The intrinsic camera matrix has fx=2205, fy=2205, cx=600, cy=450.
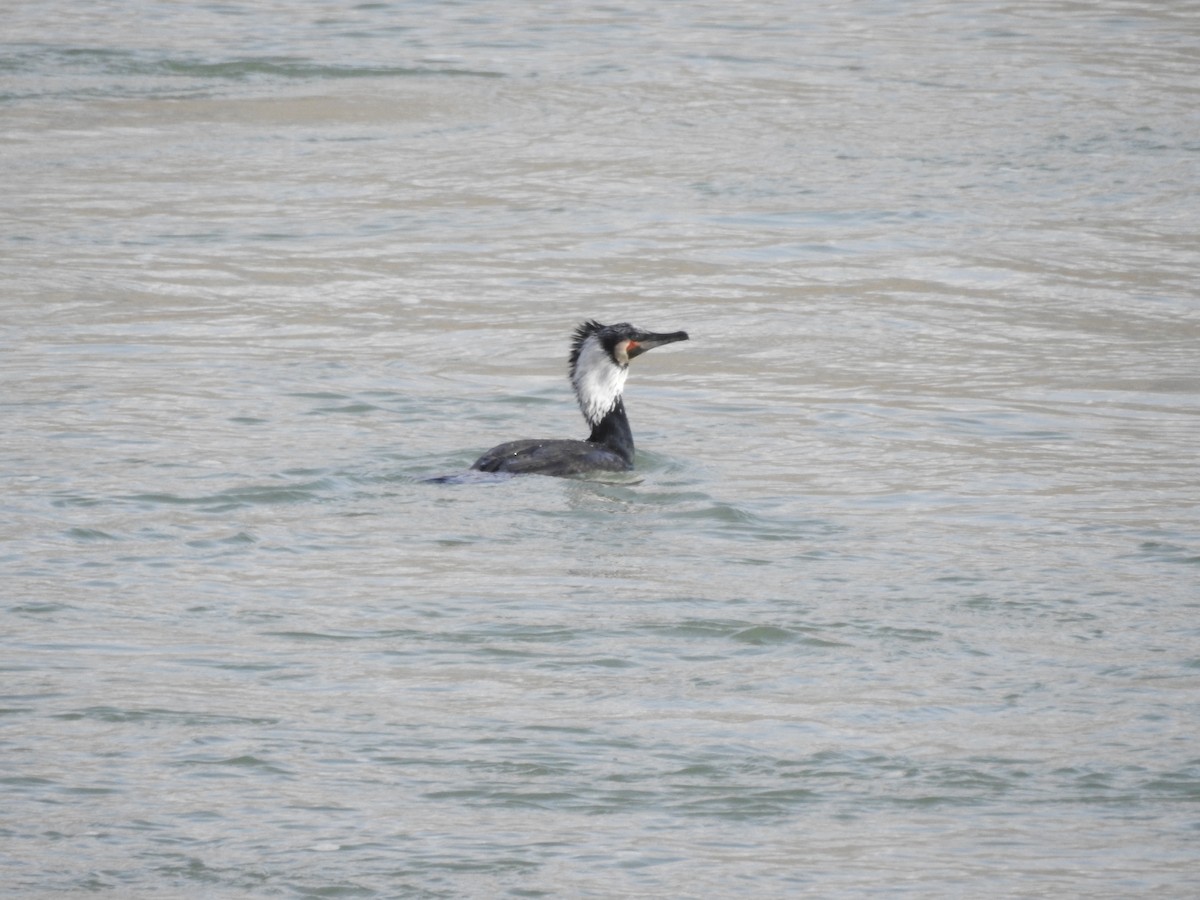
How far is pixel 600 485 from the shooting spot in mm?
11734

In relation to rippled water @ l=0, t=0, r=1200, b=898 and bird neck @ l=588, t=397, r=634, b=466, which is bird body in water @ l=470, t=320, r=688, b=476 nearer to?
bird neck @ l=588, t=397, r=634, b=466

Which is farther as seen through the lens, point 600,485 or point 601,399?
point 601,399

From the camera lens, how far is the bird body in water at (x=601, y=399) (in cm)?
1171

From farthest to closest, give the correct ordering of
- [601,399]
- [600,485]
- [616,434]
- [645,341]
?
[645,341] < [601,399] < [616,434] < [600,485]

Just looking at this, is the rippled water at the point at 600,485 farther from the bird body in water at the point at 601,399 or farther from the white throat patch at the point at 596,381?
the white throat patch at the point at 596,381

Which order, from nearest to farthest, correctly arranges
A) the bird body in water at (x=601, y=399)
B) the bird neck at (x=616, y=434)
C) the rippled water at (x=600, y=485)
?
1. the rippled water at (x=600, y=485)
2. the bird body in water at (x=601, y=399)
3. the bird neck at (x=616, y=434)

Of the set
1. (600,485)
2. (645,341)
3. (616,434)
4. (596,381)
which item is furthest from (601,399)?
(600,485)

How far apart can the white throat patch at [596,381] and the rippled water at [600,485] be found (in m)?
0.38

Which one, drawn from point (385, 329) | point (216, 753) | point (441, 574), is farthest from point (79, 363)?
point (216, 753)

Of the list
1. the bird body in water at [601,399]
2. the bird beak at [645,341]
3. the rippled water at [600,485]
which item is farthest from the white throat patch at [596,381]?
the rippled water at [600,485]

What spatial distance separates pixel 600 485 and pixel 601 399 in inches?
27.5

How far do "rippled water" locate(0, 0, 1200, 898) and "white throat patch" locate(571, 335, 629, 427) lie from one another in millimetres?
382

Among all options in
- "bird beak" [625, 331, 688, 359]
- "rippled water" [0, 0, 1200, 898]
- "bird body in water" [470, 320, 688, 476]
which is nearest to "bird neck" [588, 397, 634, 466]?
"bird body in water" [470, 320, 688, 476]

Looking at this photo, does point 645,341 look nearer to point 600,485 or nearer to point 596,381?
point 596,381
